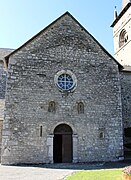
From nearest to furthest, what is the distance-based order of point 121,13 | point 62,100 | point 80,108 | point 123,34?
point 62,100 < point 80,108 < point 121,13 < point 123,34

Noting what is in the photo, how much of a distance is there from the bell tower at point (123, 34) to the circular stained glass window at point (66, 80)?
1347 cm

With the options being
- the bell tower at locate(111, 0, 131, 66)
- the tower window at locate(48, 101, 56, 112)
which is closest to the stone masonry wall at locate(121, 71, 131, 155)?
the bell tower at locate(111, 0, 131, 66)

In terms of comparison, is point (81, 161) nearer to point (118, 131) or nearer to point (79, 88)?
point (118, 131)

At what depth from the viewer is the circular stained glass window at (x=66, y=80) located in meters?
15.0

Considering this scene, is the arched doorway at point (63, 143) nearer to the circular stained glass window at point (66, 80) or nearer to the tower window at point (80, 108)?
the tower window at point (80, 108)

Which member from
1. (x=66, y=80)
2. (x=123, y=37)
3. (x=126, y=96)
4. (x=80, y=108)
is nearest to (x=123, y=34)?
(x=123, y=37)

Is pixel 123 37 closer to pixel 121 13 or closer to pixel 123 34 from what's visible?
pixel 123 34

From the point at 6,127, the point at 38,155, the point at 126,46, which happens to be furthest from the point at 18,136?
the point at 126,46

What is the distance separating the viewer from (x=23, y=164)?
41.7ft

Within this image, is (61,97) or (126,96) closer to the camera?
(61,97)

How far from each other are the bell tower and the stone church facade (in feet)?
38.4

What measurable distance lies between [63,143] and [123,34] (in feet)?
65.1

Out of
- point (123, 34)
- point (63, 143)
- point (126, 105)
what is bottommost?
point (63, 143)

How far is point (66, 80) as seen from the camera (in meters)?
15.3
